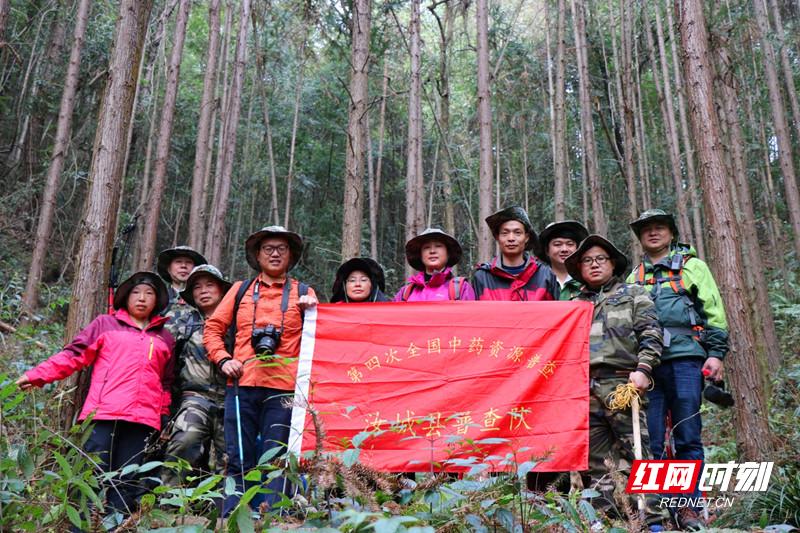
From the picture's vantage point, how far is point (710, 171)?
585 centimetres

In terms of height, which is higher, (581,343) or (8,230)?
(8,230)

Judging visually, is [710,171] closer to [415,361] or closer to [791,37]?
[415,361]

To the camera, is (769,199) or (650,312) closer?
(650,312)

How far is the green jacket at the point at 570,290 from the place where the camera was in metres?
4.86

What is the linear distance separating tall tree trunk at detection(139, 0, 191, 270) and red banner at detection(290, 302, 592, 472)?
290 inches

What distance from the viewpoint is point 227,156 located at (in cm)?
1309

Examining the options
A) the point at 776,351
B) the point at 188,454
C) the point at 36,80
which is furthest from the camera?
the point at 36,80

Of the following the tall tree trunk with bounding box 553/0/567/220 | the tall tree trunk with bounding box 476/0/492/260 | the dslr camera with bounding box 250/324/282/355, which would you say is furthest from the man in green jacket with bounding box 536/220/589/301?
the tall tree trunk with bounding box 553/0/567/220

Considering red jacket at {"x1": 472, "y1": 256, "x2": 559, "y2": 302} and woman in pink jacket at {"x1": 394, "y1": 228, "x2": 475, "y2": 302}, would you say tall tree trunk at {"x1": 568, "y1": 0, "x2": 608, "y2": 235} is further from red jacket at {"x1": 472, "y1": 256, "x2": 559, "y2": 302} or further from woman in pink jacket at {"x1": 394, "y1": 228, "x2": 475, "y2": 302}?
woman in pink jacket at {"x1": 394, "y1": 228, "x2": 475, "y2": 302}

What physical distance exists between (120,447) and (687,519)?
12.5 ft

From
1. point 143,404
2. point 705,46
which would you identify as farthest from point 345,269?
point 705,46

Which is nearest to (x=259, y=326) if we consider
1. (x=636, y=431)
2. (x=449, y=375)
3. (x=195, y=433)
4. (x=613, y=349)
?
(x=195, y=433)

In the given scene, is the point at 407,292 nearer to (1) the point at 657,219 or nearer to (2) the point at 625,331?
(2) the point at 625,331

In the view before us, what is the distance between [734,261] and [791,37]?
10.00 metres
